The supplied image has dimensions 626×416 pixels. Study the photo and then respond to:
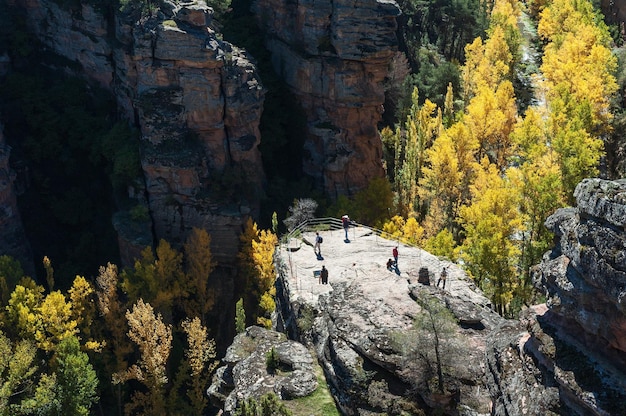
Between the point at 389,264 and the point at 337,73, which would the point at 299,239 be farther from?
the point at 337,73

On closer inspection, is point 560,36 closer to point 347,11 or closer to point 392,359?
point 347,11

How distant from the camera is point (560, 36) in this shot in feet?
162

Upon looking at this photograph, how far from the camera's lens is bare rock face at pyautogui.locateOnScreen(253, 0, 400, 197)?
4691 centimetres

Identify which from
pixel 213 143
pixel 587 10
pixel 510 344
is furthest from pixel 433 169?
pixel 510 344

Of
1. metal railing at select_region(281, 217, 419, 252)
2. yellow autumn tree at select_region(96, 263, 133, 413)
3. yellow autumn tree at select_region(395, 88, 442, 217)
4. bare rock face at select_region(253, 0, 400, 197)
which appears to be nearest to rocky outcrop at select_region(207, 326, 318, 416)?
metal railing at select_region(281, 217, 419, 252)

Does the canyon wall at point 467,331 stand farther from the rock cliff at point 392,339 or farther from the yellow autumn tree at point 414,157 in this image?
the yellow autumn tree at point 414,157

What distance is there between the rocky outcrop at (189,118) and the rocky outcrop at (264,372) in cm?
1902

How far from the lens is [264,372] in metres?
24.0

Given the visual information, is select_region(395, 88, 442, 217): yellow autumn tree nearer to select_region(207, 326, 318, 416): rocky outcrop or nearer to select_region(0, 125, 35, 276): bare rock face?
select_region(207, 326, 318, 416): rocky outcrop

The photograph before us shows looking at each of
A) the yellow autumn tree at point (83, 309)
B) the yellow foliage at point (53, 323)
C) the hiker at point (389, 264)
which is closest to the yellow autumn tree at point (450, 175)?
the hiker at point (389, 264)

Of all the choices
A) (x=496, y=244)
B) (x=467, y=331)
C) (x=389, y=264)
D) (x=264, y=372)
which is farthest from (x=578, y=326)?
(x=496, y=244)

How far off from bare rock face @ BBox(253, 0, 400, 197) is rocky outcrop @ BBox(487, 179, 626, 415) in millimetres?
31594

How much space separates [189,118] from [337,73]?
11.0m

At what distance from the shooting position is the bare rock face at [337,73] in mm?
46906
